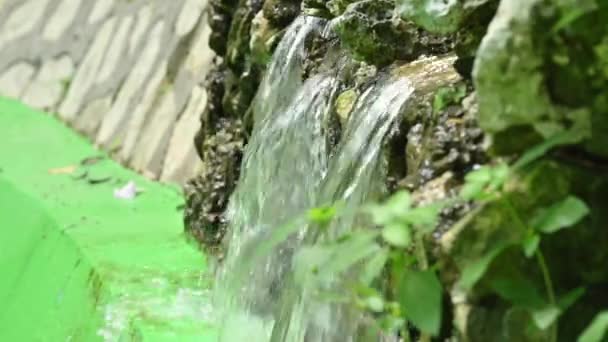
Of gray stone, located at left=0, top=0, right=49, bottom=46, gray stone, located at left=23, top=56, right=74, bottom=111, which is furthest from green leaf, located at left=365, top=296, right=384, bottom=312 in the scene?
gray stone, located at left=0, top=0, right=49, bottom=46

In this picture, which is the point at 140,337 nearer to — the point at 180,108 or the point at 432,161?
the point at 432,161

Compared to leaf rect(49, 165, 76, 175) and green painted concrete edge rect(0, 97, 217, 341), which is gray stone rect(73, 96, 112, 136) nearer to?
green painted concrete edge rect(0, 97, 217, 341)

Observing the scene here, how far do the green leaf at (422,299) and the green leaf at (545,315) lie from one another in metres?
0.12

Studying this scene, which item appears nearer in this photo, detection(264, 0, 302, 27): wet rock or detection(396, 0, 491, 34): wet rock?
detection(396, 0, 491, 34): wet rock

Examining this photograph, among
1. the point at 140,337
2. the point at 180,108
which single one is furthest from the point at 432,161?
the point at 180,108

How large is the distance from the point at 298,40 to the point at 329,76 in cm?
30

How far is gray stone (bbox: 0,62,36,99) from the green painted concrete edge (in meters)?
0.74

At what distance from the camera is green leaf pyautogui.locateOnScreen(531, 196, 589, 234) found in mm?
1274

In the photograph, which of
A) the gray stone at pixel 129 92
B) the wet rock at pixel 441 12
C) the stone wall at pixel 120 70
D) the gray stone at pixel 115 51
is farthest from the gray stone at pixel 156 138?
the wet rock at pixel 441 12

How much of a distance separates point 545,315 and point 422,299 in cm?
15

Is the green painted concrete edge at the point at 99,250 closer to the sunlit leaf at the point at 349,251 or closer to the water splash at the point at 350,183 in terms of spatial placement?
the water splash at the point at 350,183

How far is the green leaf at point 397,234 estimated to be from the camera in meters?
1.29

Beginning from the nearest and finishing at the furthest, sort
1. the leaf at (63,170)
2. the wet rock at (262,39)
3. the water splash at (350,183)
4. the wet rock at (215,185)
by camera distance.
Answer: the water splash at (350,183)
the wet rock at (262,39)
the wet rock at (215,185)
the leaf at (63,170)

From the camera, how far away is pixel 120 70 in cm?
527
